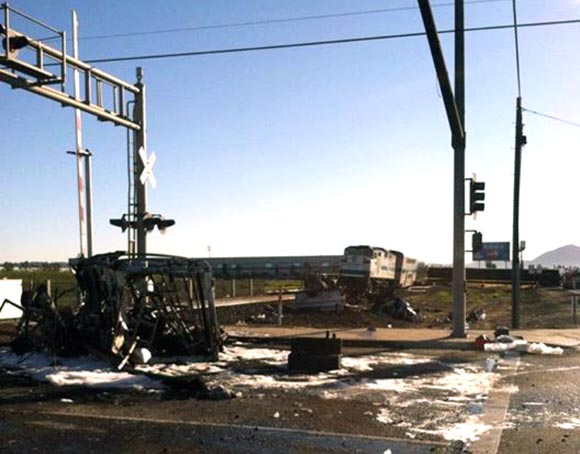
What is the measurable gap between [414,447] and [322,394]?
3.12 metres

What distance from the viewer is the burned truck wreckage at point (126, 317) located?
42.0ft

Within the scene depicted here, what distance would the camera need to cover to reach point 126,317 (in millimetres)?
12844

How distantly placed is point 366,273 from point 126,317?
75.1 ft

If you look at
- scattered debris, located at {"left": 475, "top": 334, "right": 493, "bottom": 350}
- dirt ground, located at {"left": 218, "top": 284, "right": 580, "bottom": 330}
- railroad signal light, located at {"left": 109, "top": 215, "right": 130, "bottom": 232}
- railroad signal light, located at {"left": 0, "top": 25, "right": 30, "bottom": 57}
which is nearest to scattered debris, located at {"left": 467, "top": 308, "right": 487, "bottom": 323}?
dirt ground, located at {"left": 218, "top": 284, "right": 580, "bottom": 330}

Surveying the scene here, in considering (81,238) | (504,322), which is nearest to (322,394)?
(81,238)

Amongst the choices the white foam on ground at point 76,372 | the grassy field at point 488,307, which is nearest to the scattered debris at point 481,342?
the grassy field at point 488,307

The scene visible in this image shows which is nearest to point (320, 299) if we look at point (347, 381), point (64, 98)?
point (64, 98)

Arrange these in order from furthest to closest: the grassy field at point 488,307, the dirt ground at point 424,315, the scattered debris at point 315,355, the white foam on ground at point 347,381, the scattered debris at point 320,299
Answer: the scattered debris at point 320,299 < the grassy field at point 488,307 < the dirt ground at point 424,315 < the scattered debris at point 315,355 < the white foam on ground at point 347,381

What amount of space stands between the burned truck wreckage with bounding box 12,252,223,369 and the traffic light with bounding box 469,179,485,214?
7184mm

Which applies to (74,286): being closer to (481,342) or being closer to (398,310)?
(398,310)

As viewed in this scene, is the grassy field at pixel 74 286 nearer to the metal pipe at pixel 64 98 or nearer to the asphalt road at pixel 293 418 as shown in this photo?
the metal pipe at pixel 64 98

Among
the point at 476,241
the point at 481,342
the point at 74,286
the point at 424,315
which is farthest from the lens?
the point at 424,315

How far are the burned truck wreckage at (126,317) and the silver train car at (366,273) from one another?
66.1 feet

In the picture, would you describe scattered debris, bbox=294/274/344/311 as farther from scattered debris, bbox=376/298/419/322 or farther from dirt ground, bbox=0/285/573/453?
dirt ground, bbox=0/285/573/453
